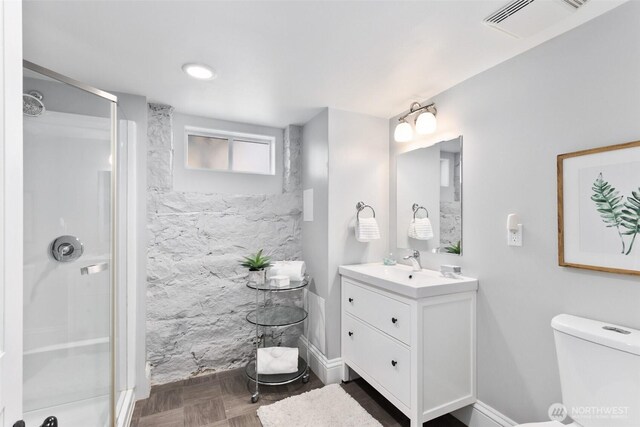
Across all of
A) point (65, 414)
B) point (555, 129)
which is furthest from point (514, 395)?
point (65, 414)

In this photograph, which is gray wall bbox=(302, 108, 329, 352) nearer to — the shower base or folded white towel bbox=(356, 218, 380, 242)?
folded white towel bbox=(356, 218, 380, 242)

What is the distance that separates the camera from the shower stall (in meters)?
1.51

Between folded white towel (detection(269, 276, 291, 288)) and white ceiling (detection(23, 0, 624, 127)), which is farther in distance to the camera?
folded white towel (detection(269, 276, 291, 288))

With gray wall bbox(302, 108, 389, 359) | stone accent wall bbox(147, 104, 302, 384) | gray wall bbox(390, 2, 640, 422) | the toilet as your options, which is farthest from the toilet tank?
stone accent wall bbox(147, 104, 302, 384)

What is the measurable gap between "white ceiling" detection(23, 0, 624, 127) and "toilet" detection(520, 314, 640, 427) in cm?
135

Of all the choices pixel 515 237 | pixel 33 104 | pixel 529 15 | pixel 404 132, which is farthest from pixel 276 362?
pixel 529 15

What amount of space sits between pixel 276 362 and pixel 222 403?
0.45 m

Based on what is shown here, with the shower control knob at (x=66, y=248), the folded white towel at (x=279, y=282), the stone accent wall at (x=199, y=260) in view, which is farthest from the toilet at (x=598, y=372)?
the shower control knob at (x=66, y=248)

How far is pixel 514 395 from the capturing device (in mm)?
1585

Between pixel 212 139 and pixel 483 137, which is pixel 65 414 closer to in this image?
pixel 212 139

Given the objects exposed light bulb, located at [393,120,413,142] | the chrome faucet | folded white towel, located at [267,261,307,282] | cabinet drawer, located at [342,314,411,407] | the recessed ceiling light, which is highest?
the recessed ceiling light

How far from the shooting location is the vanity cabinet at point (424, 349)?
5.34 ft

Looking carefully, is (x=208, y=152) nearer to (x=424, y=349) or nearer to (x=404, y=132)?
(x=404, y=132)

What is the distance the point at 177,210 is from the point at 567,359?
2600 mm
